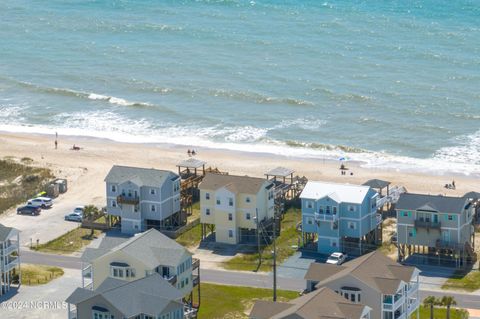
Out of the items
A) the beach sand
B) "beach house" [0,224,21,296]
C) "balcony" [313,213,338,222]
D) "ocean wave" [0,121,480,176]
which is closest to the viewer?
"beach house" [0,224,21,296]

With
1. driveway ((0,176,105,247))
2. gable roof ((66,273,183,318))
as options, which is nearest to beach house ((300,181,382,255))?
driveway ((0,176,105,247))

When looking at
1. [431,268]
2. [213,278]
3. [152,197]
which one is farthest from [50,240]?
[431,268]

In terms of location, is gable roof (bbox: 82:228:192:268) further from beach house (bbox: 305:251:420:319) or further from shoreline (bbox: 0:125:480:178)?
shoreline (bbox: 0:125:480:178)

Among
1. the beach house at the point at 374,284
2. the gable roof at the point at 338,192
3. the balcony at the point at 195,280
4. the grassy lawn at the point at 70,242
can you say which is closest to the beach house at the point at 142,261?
the balcony at the point at 195,280

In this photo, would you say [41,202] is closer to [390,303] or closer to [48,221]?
[48,221]

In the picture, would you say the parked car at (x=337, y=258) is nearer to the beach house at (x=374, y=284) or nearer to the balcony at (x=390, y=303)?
the beach house at (x=374, y=284)

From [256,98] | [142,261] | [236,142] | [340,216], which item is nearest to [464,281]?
[340,216]
